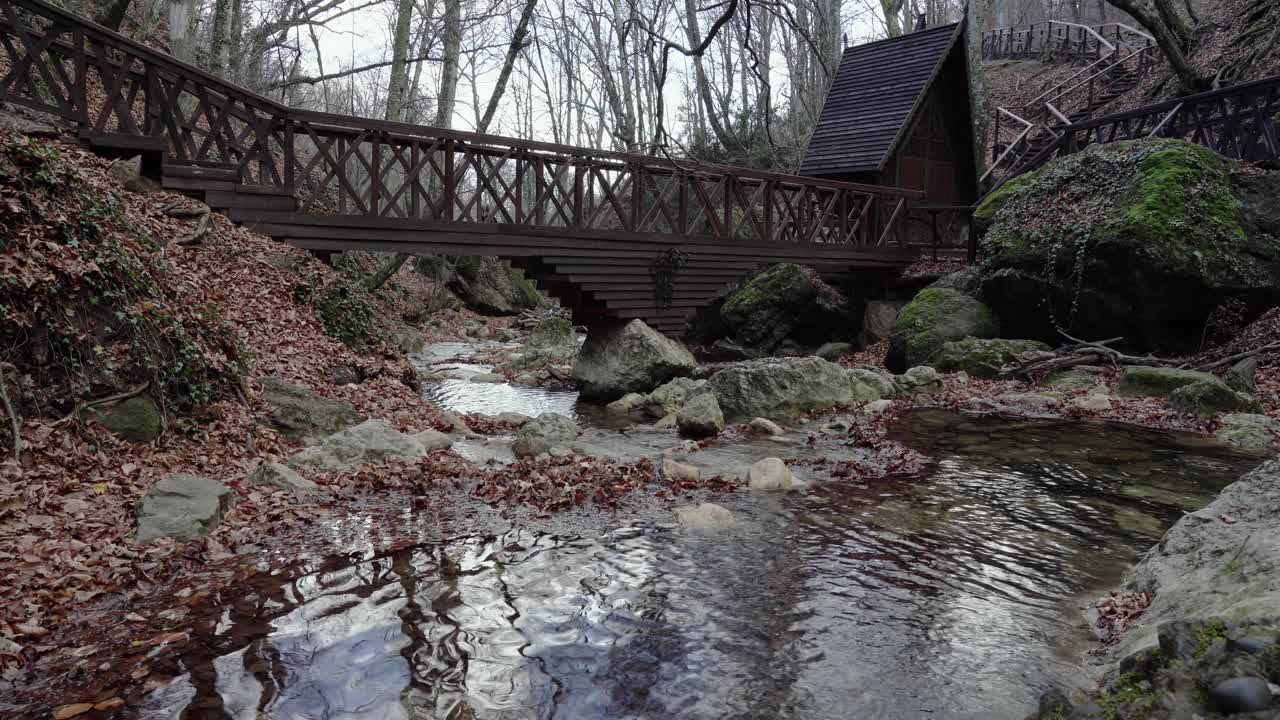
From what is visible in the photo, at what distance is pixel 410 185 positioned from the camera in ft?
40.7

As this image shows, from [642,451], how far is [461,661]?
5197 millimetres

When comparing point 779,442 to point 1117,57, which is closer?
point 779,442

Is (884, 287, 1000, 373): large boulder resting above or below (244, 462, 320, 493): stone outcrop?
above

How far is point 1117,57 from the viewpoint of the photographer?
32812mm

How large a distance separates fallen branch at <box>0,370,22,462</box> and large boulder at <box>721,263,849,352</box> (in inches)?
631

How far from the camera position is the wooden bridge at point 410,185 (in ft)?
31.8

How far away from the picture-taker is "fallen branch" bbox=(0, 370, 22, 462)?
5180 millimetres

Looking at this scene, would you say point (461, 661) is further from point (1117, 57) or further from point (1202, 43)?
point (1117, 57)

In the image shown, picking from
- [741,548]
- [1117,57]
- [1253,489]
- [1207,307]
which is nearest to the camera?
[1253,489]

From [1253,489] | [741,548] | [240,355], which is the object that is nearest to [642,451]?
[741,548]

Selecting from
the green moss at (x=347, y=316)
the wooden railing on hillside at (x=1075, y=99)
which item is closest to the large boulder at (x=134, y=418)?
the green moss at (x=347, y=316)

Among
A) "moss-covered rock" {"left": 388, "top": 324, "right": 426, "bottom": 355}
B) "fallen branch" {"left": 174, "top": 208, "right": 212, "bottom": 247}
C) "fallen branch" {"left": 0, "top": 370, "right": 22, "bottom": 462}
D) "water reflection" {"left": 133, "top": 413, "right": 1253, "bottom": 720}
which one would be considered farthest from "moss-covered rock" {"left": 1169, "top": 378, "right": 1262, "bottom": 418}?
"moss-covered rock" {"left": 388, "top": 324, "right": 426, "bottom": 355}

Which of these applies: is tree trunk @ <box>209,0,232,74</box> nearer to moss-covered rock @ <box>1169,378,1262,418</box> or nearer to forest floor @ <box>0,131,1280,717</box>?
forest floor @ <box>0,131,1280,717</box>

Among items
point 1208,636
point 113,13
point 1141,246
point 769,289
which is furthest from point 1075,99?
point 1208,636
